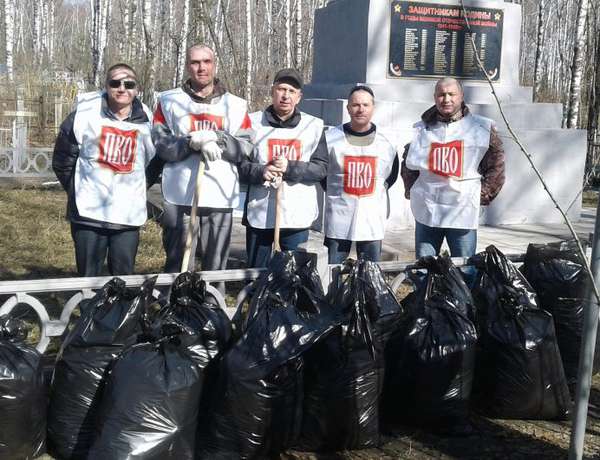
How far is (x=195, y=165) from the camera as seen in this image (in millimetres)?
4102

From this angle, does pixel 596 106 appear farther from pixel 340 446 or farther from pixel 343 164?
pixel 340 446

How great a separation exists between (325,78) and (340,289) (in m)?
5.43

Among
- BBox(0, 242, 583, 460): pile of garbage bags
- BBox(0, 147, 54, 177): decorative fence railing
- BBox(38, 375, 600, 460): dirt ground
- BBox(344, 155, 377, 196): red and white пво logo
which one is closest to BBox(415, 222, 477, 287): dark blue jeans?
BBox(344, 155, 377, 196): red and white пво logo

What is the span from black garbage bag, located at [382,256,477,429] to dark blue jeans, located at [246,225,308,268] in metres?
1.03

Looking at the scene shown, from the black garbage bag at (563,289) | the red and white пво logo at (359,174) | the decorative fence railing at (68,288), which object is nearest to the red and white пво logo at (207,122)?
the red and white пво logo at (359,174)

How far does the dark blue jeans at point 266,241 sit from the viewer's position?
4.36 metres

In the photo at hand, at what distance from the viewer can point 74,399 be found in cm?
308

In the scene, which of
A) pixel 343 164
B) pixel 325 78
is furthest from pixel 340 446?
pixel 325 78

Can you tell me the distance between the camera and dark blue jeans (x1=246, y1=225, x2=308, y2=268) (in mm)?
4359

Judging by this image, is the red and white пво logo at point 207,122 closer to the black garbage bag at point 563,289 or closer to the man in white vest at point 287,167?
the man in white vest at point 287,167

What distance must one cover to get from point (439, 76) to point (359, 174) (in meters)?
3.87

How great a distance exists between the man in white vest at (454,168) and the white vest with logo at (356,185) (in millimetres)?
295

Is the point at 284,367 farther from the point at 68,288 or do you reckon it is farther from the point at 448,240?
the point at 448,240

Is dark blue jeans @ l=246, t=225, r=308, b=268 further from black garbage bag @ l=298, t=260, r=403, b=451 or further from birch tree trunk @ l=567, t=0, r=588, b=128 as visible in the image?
birch tree trunk @ l=567, t=0, r=588, b=128
